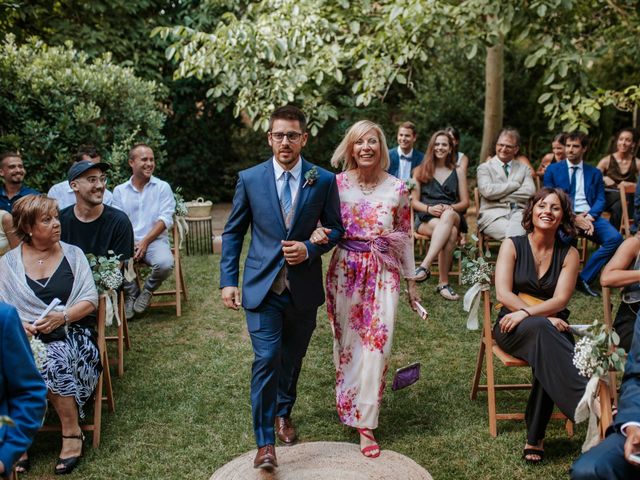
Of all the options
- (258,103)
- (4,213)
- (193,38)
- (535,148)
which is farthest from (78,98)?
(535,148)

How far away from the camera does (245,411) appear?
194 inches

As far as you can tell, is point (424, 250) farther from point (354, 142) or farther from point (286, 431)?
point (286, 431)

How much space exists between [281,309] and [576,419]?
1.68m

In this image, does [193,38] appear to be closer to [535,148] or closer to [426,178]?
[426,178]

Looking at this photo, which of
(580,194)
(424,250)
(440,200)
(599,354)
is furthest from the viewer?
(424,250)

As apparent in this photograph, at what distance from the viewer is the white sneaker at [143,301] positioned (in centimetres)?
706

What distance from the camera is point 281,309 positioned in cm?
405

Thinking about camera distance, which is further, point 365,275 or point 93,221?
point 93,221

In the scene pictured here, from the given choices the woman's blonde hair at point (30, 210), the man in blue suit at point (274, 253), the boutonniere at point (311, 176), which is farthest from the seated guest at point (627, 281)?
the woman's blonde hair at point (30, 210)

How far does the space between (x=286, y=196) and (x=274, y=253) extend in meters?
0.35

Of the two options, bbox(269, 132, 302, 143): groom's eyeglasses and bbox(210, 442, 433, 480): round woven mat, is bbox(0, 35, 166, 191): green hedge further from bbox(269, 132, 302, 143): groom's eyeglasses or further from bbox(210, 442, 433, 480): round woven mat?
bbox(210, 442, 433, 480): round woven mat

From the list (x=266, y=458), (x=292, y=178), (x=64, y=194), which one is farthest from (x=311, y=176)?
(x=64, y=194)

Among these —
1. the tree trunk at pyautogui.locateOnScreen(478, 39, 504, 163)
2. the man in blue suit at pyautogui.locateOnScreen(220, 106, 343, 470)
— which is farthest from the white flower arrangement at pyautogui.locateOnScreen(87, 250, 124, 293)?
the tree trunk at pyautogui.locateOnScreen(478, 39, 504, 163)

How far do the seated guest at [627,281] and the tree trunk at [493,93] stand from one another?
7.57 metres
